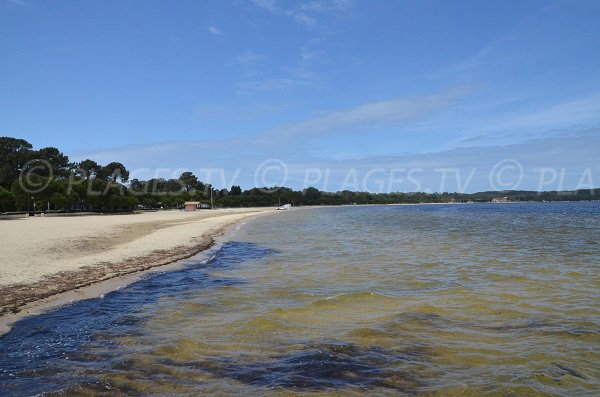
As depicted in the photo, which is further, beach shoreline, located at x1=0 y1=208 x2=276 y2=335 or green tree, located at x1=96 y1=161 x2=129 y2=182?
green tree, located at x1=96 y1=161 x2=129 y2=182

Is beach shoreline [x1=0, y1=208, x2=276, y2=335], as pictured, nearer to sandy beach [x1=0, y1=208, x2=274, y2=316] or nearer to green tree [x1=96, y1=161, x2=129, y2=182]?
sandy beach [x1=0, y1=208, x2=274, y2=316]

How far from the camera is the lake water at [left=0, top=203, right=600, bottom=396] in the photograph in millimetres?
5383

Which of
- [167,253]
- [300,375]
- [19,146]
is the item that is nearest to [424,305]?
[300,375]

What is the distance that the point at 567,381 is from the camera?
5434 mm

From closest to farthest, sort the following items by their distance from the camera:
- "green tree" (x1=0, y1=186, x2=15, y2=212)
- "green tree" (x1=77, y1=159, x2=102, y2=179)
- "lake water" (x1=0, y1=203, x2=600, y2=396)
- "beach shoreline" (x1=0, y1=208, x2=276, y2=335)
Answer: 1. "lake water" (x1=0, y1=203, x2=600, y2=396)
2. "beach shoreline" (x1=0, y1=208, x2=276, y2=335)
3. "green tree" (x1=0, y1=186, x2=15, y2=212)
4. "green tree" (x1=77, y1=159, x2=102, y2=179)

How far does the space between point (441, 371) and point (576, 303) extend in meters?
5.73

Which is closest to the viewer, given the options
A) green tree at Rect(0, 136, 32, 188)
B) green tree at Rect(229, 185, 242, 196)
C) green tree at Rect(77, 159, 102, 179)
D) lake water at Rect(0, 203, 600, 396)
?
lake water at Rect(0, 203, 600, 396)

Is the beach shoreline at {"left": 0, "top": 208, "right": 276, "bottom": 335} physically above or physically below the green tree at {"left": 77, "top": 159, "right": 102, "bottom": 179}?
below

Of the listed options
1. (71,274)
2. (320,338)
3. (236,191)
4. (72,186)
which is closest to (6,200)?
(72,186)

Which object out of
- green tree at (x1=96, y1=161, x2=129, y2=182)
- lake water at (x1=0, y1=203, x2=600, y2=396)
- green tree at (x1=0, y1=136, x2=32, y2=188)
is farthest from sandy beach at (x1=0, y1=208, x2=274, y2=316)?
green tree at (x1=96, y1=161, x2=129, y2=182)

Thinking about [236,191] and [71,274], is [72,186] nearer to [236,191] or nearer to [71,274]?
[71,274]

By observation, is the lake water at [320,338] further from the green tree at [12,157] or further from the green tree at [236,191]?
the green tree at [236,191]

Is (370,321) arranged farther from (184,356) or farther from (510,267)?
(510,267)

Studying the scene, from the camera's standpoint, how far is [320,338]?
733cm
